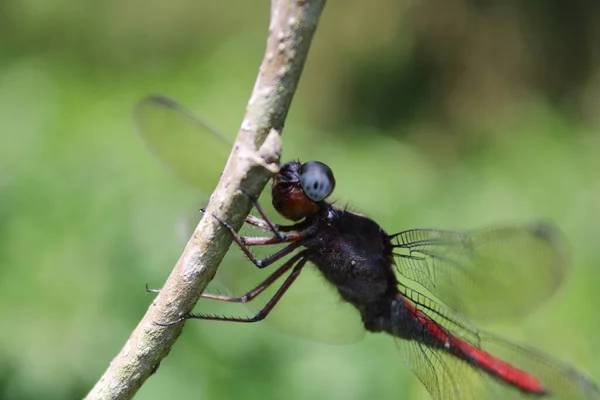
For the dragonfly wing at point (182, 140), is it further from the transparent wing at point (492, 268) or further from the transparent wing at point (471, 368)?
the transparent wing at point (471, 368)

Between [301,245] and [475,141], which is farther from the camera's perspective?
[475,141]

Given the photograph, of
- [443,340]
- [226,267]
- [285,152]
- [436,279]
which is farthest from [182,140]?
[285,152]

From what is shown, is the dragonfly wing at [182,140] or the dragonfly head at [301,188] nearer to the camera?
the dragonfly head at [301,188]

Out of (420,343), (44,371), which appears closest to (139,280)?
(44,371)

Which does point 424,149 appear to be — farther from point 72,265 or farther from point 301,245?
point 301,245

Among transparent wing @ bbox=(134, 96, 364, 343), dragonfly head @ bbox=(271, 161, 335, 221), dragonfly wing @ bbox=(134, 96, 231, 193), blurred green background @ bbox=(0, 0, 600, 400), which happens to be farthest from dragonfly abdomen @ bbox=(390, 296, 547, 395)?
dragonfly wing @ bbox=(134, 96, 231, 193)

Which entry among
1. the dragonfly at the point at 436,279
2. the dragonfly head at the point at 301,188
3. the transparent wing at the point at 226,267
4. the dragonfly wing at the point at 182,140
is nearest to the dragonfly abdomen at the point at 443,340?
the dragonfly at the point at 436,279

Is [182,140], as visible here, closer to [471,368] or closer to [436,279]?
[436,279]
